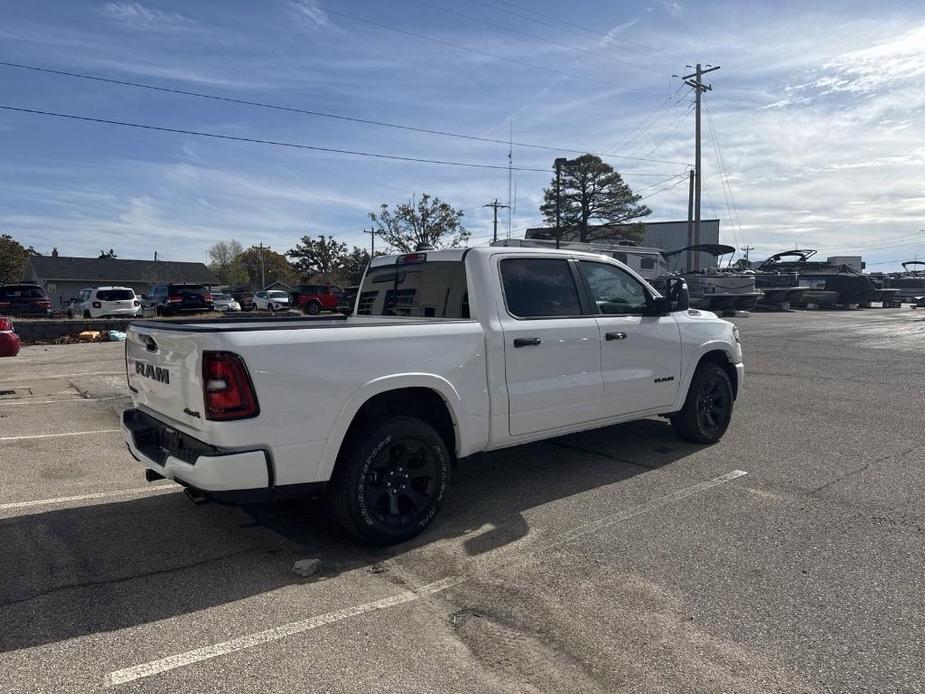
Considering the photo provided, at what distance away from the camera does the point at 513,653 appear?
2885 millimetres

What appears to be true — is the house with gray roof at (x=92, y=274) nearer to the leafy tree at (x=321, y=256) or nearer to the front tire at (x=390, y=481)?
the leafy tree at (x=321, y=256)

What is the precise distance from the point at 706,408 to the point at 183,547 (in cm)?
471

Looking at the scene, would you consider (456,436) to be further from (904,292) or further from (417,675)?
(904,292)

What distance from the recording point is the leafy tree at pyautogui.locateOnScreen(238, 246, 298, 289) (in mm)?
97625

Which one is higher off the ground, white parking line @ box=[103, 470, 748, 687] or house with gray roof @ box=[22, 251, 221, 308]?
house with gray roof @ box=[22, 251, 221, 308]

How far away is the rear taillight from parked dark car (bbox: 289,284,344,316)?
3111 cm

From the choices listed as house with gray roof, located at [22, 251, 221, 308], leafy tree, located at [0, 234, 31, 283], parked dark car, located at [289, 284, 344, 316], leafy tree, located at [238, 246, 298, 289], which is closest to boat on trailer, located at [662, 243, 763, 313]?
parked dark car, located at [289, 284, 344, 316]

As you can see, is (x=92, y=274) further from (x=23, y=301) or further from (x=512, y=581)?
(x=512, y=581)

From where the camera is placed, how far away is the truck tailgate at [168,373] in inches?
136

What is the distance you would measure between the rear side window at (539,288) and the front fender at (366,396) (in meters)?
0.88

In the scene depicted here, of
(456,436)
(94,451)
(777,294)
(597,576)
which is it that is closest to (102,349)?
(94,451)

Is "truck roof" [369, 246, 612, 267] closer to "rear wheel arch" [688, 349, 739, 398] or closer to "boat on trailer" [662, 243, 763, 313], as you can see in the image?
"rear wheel arch" [688, 349, 739, 398]

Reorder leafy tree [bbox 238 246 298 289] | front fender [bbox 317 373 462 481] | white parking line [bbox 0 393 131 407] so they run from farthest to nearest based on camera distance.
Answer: leafy tree [bbox 238 246 298 289] → white parking line [bbox 0 393 131 407] → front fender [bbox 317 373 462 481]

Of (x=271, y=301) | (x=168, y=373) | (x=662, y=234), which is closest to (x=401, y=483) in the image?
(x=168, y=373)
